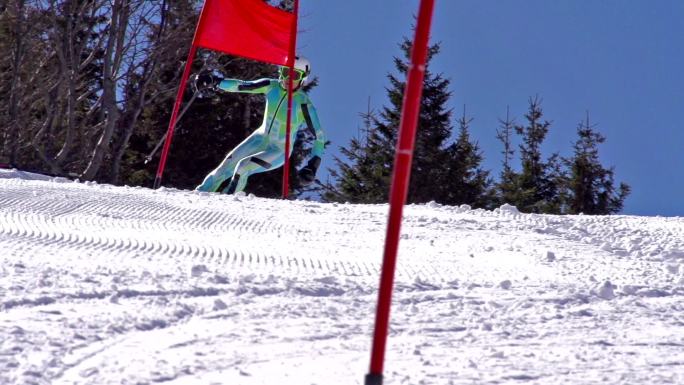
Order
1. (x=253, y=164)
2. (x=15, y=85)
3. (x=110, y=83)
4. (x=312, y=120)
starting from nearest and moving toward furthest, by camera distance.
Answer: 1. (x=253, y=164)
2. (x=312, y=120)
3. (x=110, y=83)
4. (x=15, y=85)

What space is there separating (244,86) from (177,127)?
1603 centimetres

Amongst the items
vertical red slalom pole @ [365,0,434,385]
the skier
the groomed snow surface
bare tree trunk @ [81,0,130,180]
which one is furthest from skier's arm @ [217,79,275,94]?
vertical red slalom pole @ [365,0,434,385]

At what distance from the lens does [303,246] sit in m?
6.87

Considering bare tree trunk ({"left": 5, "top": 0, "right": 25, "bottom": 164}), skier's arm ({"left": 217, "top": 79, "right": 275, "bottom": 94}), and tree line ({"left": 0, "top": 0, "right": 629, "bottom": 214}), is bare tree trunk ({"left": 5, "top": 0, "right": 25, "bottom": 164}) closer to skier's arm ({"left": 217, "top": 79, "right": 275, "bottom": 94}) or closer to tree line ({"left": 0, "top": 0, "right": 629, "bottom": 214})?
tree line ({"left": 0, "top": 0, "right": 629, "bottom": 214})

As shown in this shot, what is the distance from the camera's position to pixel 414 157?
29.8 metres

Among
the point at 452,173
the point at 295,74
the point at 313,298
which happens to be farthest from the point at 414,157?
the point at 313,298

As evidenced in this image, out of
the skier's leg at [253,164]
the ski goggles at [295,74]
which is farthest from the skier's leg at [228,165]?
the ski goggles at [295,74]

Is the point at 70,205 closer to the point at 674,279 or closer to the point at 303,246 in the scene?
the point at 303,246

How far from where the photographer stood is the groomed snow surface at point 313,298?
339 centimetres

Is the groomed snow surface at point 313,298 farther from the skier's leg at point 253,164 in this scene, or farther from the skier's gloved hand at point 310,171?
the skier's gloved hand at point 310,171

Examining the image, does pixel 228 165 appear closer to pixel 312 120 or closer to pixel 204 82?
pixel 204 82

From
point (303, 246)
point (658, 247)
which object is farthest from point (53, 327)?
point (658, 247)

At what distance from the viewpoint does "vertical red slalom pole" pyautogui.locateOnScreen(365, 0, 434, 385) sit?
→ 2.61 metres

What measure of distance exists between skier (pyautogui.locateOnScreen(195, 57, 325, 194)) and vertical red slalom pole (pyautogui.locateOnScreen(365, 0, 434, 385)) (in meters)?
10.4
